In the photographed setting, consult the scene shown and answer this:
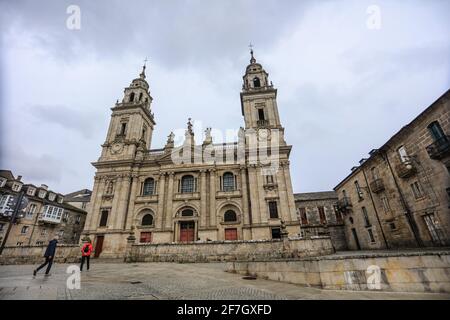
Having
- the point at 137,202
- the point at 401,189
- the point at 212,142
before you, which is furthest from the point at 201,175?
the point at 401,189

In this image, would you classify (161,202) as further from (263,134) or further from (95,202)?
(263,134)

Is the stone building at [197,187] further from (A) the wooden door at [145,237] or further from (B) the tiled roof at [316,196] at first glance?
(B) the tiled roof at [316,196]

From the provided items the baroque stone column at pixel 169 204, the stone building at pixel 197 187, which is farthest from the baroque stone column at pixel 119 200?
the baroque stone column at pixel 169 204

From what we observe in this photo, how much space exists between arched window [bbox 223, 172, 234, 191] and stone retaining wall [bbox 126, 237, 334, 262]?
34.9 ft

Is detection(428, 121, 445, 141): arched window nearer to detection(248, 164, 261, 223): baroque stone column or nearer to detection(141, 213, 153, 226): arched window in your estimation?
detection(248, 164, 261, 223): baroque stone column

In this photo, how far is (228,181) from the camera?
25.4 meters

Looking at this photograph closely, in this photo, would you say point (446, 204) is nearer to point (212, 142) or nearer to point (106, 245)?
point (212, 142)

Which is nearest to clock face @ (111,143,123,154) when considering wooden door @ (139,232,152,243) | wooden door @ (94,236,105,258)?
wooden door @ (94,236,105,258)

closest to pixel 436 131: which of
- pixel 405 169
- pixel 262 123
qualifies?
pixel 405 169

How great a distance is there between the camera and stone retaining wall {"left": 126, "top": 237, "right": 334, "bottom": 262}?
13906 millimetres

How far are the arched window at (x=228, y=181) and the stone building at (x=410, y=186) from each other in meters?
14.6

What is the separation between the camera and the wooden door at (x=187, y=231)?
22.7 meters
